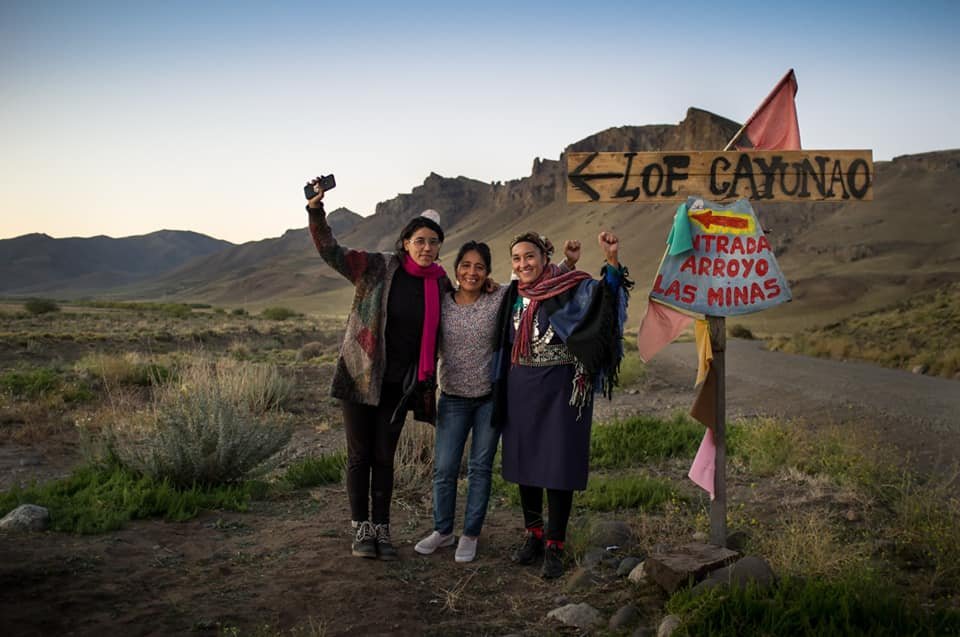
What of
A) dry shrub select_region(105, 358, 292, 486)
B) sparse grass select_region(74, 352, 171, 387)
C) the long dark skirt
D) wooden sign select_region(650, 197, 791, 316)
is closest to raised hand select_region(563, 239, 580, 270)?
wooden sign select_region(650, 197, 791, 316)

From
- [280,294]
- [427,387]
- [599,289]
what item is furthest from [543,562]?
[280,294]

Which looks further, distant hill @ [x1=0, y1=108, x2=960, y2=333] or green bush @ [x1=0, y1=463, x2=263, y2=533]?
distant hill @ [x1=0, y1=108, x2=960, y2=333]

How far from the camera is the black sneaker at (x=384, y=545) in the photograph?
4.95m

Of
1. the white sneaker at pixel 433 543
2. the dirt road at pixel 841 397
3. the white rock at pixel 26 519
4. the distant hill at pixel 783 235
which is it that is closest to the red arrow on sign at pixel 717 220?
the white sneaker at pixel 433 543

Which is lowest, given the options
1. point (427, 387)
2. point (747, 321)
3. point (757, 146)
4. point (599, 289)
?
point (747, 321)

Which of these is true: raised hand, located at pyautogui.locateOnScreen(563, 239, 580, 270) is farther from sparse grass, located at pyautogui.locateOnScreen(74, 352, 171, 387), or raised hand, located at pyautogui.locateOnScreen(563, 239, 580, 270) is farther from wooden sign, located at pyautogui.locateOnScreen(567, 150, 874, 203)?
sparse grass, located at pyautogui.locateOnScreen(74, 352, 171, 387)

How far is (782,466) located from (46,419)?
9628 millimetres

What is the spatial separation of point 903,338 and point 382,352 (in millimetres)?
22893

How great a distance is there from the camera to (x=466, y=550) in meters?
4.97

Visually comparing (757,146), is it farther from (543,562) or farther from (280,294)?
(280,294)

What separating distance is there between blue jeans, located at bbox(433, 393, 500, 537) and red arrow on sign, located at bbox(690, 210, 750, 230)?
5.81ft

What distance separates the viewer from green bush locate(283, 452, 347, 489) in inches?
281

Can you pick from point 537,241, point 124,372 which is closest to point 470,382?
point 537,241

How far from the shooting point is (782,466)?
708 centimetres
